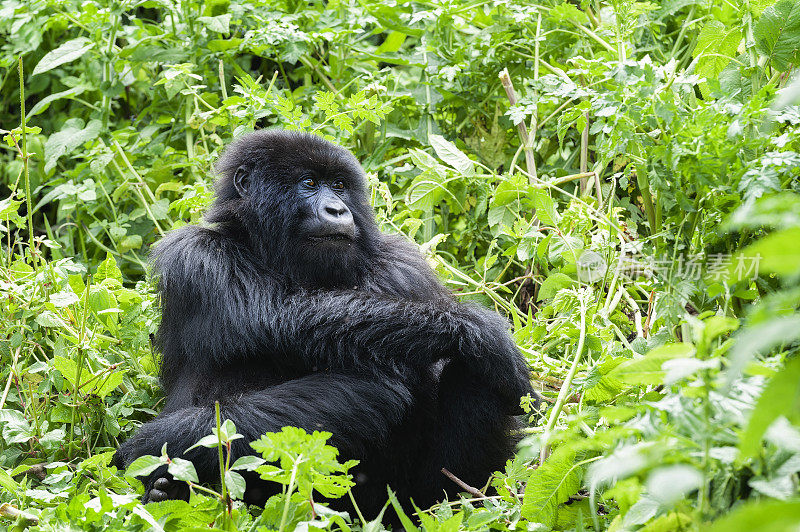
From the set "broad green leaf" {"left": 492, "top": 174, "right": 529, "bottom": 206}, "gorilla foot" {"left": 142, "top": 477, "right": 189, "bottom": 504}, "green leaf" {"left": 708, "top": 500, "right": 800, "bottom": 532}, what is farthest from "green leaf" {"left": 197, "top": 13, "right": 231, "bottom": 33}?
"green leaf" {"left": 708, "top": 500, "right": 800, "bottom": 532}

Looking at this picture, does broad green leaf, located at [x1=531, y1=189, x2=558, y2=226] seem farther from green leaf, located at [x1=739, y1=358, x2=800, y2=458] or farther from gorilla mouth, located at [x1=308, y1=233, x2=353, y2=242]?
green leaf, located at [x1=739, y1=358, x2=800, y2=458]

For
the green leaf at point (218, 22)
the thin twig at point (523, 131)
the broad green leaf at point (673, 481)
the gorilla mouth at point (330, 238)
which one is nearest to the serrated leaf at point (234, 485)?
the broad green leaf at point (673, 481)

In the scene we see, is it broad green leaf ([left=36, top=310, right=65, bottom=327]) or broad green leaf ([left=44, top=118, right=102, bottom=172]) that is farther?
broad green leaf ([left=44, top=118, right=102, bottom=172])

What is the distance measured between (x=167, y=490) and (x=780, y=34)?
2.51 meters

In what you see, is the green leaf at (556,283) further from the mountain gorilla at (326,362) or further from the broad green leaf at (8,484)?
the broad green leaf at (8,484)

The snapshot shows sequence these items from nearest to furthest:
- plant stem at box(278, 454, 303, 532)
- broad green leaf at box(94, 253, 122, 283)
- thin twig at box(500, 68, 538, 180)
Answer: plant stem at box(278, 454, 303, 532), broad green leaf at box(94, 253, 122, 283), thin twig at box(500, 68, 538, 180)

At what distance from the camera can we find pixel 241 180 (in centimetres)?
361

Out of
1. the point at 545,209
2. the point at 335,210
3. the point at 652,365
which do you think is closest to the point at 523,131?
the point at 545,209

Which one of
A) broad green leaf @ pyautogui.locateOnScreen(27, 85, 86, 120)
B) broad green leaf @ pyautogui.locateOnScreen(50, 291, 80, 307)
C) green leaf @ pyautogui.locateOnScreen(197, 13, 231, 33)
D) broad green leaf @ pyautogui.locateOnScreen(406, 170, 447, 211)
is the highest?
green leaf @ pyautogui.locateOnScreen(197, 13, 231, 33)

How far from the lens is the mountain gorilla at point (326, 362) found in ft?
10.0

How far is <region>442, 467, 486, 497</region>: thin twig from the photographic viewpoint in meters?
2.88

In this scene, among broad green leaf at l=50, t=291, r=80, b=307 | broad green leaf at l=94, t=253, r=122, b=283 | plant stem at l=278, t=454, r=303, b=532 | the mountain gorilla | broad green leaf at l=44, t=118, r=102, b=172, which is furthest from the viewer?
broad green leaf at l=44, t=118, r=102, b=172

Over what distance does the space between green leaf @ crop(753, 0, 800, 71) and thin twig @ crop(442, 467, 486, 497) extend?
1.73 m

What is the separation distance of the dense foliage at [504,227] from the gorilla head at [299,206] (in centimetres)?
49
